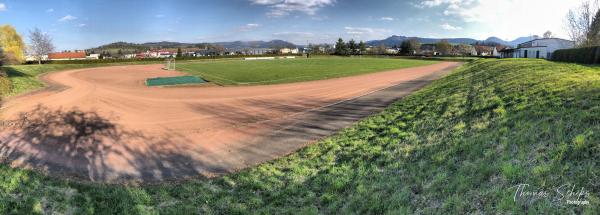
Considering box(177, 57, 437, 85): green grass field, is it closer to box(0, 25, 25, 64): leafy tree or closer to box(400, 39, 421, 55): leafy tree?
box(0, 25, 25, 64): leafy tree

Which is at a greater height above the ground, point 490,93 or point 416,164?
point 490,93

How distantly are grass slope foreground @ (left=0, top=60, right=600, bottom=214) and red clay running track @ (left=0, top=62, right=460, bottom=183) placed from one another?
4.40 feet

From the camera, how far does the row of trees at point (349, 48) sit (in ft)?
457

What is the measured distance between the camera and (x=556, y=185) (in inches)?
203

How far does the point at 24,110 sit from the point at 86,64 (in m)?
61.6

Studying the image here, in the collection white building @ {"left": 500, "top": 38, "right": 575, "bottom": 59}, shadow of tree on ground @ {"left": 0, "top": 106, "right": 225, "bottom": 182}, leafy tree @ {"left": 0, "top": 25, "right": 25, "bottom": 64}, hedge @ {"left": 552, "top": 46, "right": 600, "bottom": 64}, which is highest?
leafy tree @ {"left": 0, "top": 25, "right": 25, "bottom": 64}

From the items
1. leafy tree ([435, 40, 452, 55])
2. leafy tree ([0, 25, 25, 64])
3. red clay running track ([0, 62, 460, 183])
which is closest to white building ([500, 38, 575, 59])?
leafy tree ([435, 40, 452, 55])

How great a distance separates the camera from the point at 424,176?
7.32 meters

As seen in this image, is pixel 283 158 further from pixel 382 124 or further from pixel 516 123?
pixel 516 123

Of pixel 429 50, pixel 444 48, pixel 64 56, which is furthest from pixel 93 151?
pixel 64 56

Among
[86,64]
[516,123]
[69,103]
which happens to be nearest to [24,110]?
[69,103]

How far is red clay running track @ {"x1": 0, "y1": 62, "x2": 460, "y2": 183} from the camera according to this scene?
10977 mm

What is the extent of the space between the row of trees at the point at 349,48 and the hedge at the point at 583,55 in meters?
110

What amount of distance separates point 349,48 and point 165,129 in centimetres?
13381
